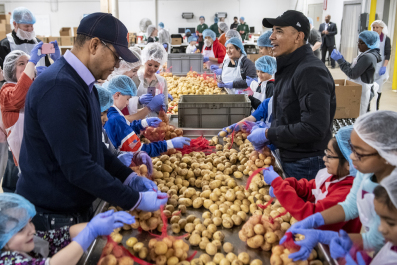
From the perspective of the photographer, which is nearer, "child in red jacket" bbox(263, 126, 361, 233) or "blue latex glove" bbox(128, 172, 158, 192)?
"child in red jacket" bbox(263, 126, 361, 233)

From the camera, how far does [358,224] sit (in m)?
1.48

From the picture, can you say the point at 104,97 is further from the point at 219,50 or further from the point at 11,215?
the point at 219,50

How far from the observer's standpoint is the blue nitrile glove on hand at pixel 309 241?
1212 mm

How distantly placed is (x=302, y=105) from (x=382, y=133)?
77 centimetres

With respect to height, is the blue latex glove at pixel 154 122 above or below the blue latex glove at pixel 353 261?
above

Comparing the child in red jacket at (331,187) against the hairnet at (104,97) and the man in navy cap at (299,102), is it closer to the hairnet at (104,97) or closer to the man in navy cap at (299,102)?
the man in navy cap at (299,102)

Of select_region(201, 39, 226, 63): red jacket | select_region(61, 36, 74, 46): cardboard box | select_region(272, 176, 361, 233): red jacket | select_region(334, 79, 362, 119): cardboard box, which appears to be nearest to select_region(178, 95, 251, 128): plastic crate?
select_region(272, 176, 361, 233): red jacket

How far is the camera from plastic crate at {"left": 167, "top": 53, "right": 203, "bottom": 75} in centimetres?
662

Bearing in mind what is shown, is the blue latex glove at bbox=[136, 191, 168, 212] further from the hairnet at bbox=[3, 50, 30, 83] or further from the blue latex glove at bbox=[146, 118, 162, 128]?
the hairnet at bbox=[3, 50, 30, 83]

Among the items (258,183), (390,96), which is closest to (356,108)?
(258,183)

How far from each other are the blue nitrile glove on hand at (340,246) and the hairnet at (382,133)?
1.01 feet

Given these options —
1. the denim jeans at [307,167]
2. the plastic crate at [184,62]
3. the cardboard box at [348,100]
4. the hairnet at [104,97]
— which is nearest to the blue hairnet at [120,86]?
the hairnet at [104,97]

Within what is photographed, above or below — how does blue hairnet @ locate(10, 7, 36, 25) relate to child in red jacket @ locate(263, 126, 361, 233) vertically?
above

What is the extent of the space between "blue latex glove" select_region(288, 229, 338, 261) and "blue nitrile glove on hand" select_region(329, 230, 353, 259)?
5 centimetres
